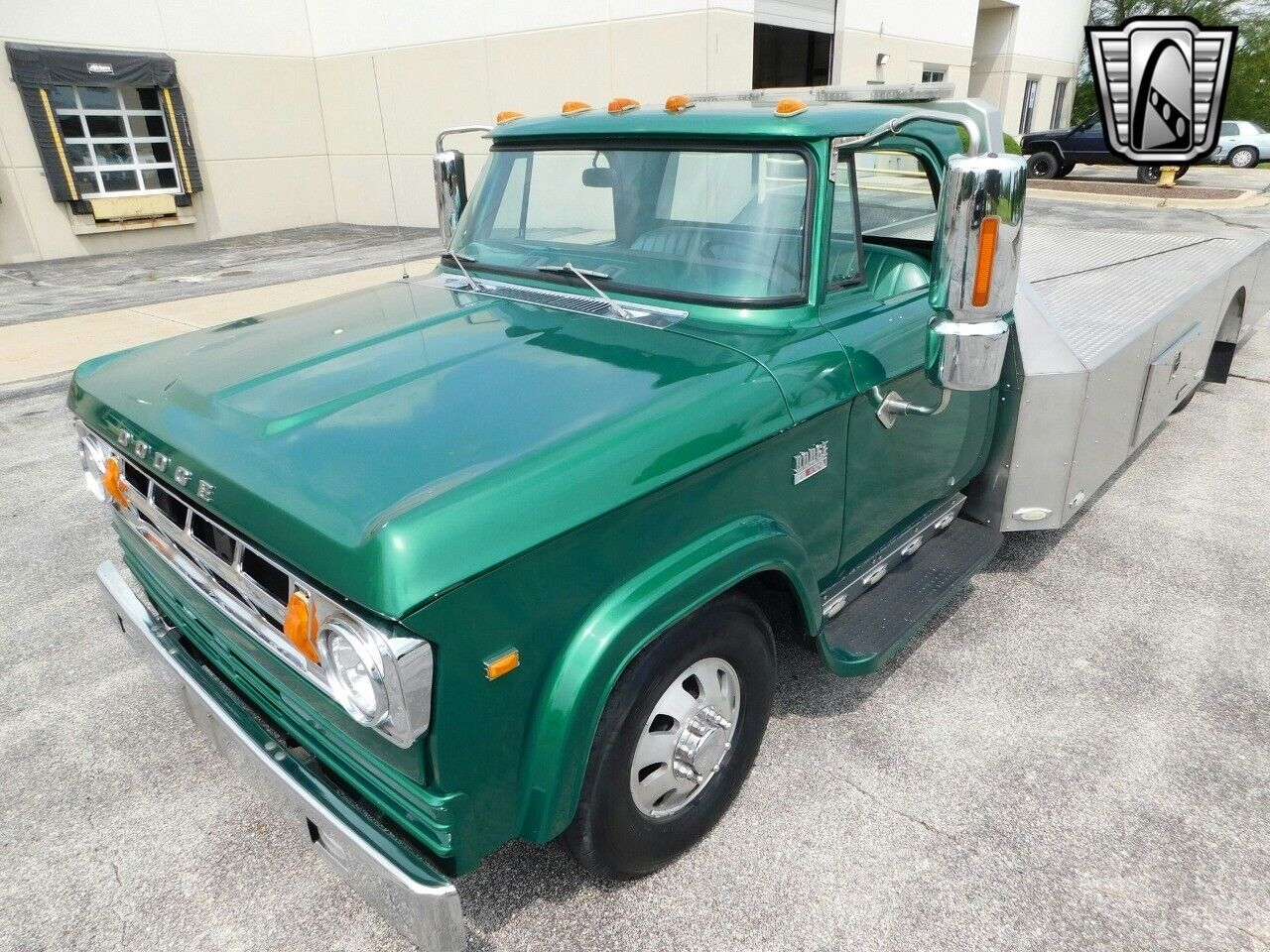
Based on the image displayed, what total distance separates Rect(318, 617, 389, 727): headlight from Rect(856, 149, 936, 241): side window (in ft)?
6.70

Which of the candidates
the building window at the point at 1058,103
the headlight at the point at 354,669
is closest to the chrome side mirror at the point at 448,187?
the headlight at the point at 354,669

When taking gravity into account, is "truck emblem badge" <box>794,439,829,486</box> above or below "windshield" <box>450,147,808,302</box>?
below

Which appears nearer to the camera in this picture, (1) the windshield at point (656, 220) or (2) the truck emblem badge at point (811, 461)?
(2) the truck emblem badge at point (811, 461)

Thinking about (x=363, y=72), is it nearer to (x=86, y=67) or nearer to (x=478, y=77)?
(x=478, y=77)

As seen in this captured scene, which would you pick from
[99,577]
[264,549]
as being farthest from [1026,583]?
[99,577]

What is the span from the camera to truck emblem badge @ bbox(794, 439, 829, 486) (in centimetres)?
239

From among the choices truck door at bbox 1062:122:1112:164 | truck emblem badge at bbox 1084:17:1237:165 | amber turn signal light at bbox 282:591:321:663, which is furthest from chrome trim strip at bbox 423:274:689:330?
truck door at bbox 1062:122:1112:164

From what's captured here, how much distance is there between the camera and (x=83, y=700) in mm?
3188

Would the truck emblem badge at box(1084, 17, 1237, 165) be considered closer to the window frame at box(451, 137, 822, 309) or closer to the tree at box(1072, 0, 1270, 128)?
the window frame at box(451, 137, 822, 309)

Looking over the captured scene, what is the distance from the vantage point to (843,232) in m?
2.69

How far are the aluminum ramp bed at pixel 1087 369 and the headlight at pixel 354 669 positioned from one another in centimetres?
271

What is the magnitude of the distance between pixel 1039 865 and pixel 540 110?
14.1m

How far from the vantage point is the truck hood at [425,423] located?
1.66 metres

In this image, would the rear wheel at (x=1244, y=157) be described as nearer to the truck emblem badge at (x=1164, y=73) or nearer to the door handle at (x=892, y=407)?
the truck emblem badge at (x=1164, y=73)
